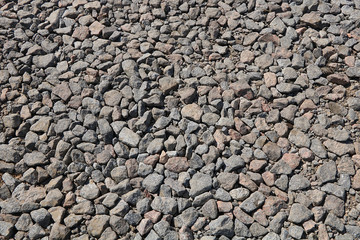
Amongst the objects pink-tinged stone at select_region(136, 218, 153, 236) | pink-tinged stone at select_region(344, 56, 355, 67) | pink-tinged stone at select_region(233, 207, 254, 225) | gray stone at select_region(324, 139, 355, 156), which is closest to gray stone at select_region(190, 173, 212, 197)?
pink-tinged stone at select_region(233, 207, 254, 225)

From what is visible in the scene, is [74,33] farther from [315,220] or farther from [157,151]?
[315,220]

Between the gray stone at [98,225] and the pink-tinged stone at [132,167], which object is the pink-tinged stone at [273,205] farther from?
the gray stone at [98,225]

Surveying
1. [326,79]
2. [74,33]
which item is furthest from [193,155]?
[74,33]

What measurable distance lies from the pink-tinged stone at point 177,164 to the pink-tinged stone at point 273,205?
60 cm

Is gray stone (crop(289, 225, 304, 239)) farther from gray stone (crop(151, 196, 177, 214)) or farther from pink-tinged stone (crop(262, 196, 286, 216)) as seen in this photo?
gray stone (crop(151, 196, 177, 214))

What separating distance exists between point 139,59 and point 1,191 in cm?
152

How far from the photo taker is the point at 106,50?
12.4 ft

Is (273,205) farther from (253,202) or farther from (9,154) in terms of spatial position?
(9,154)

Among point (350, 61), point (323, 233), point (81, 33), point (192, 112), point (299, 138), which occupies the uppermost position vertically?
point (81, 33)

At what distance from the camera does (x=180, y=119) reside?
328cm

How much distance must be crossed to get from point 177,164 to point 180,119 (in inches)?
16.3

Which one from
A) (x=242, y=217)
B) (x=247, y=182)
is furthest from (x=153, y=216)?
(x=247, y=182)

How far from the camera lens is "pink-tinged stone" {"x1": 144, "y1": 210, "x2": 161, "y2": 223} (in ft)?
9.08

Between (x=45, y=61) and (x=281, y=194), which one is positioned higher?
(x=45, y=61)
